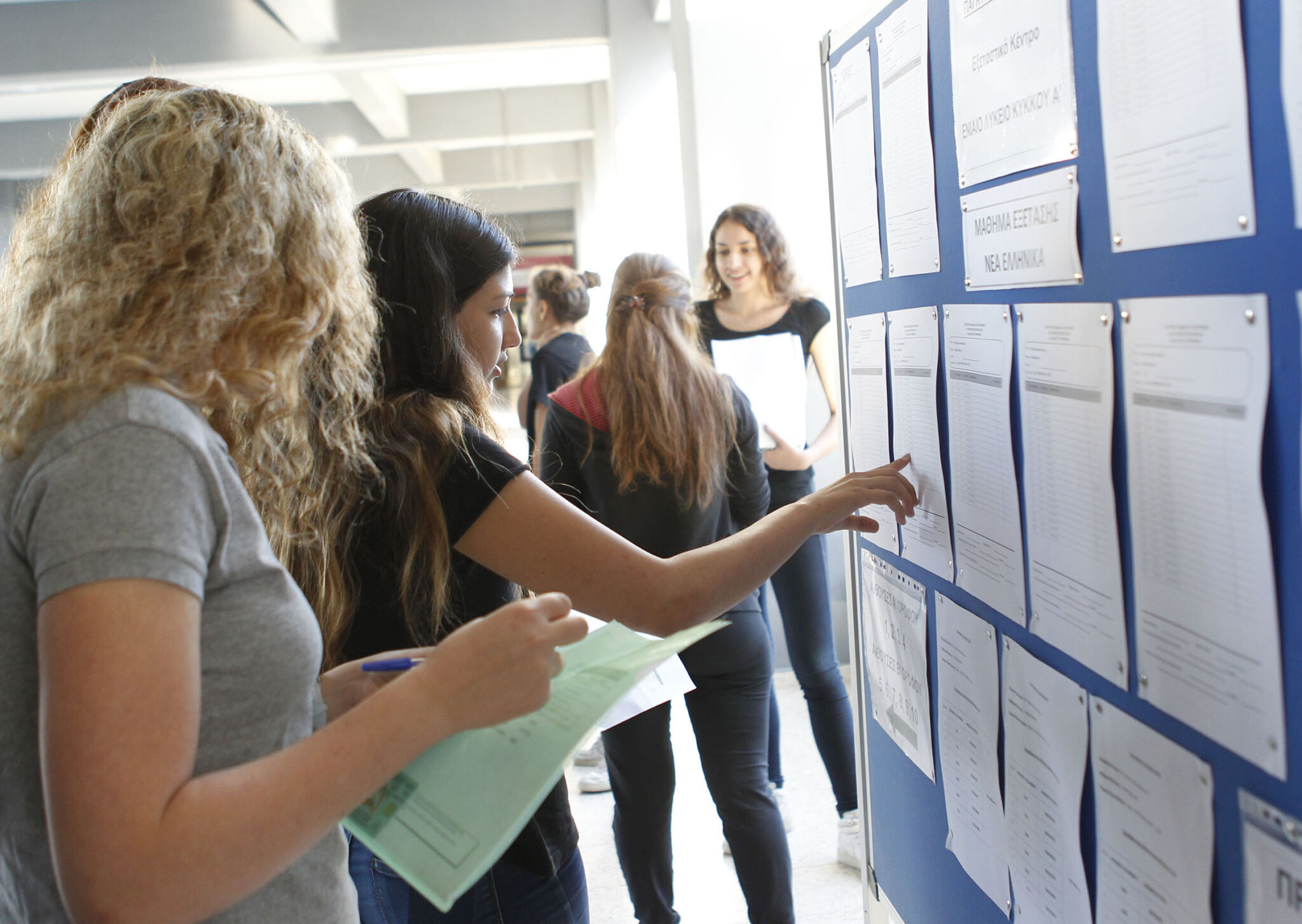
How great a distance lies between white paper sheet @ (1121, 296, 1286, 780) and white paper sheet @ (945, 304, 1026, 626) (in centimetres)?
22

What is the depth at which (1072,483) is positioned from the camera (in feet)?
3.09

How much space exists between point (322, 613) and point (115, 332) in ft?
1.50

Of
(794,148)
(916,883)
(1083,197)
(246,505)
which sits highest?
(794,148)

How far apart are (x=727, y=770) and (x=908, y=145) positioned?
127 cm

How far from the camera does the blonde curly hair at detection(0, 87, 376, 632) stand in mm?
646

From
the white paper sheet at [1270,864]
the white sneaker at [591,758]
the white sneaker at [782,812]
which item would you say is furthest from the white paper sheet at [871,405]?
the white sneaker at [591,758]

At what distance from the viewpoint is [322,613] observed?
1.03 metres

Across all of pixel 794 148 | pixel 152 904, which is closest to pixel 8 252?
pixel 152 904

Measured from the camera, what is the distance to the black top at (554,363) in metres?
3.51

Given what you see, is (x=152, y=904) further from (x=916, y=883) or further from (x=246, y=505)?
(x=916, y=883)

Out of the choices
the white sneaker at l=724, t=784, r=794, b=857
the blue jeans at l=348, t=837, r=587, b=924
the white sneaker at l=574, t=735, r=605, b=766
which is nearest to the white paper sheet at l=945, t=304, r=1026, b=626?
the blue jeans at l=348, t=837, r=587, b=924

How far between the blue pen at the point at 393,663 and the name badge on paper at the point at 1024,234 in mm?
708

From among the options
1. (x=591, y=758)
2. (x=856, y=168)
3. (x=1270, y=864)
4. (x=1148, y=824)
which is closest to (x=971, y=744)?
(x=1148, y=824)

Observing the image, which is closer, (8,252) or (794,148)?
→ (8,252)
